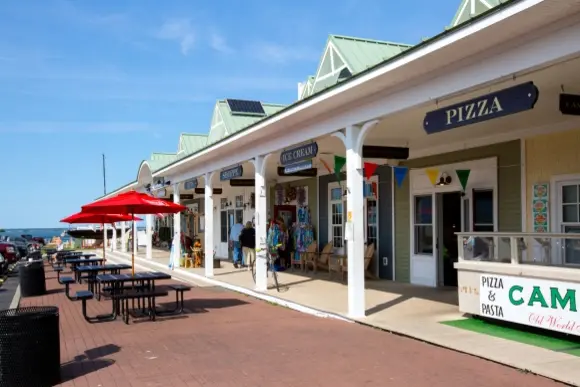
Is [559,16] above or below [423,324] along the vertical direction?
above

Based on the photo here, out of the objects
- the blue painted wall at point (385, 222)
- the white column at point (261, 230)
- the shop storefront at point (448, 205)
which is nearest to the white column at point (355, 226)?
the shop storefront at point (448, 205)

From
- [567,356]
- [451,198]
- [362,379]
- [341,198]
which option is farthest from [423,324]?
[341,198]

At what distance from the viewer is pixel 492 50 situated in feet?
21.1

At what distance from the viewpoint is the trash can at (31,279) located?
1330 centimetres

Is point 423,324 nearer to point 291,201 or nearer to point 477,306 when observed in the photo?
point 477,306

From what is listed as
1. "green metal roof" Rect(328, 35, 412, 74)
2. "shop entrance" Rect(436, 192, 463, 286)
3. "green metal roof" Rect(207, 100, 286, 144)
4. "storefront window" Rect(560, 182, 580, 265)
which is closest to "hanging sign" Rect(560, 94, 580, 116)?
"storefront window" Rect(560, 182, 580, 265)

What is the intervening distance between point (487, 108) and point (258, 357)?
392cm

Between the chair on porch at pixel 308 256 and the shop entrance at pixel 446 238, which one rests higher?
the shop entrance at pixel 446 238

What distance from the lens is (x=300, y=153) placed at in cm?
1088

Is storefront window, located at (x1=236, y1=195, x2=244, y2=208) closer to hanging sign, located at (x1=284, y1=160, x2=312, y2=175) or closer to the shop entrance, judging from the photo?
hanging sign, located at (x1=284, y1=160, x2=312, y2=175)

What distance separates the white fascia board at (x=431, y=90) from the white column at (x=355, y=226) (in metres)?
0.61

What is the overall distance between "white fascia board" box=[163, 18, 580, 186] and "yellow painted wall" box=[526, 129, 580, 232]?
333cm

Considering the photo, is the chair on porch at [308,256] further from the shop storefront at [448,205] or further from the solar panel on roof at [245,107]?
the solar panel on roof at [245,107]

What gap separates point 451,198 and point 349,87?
16.6 feet
